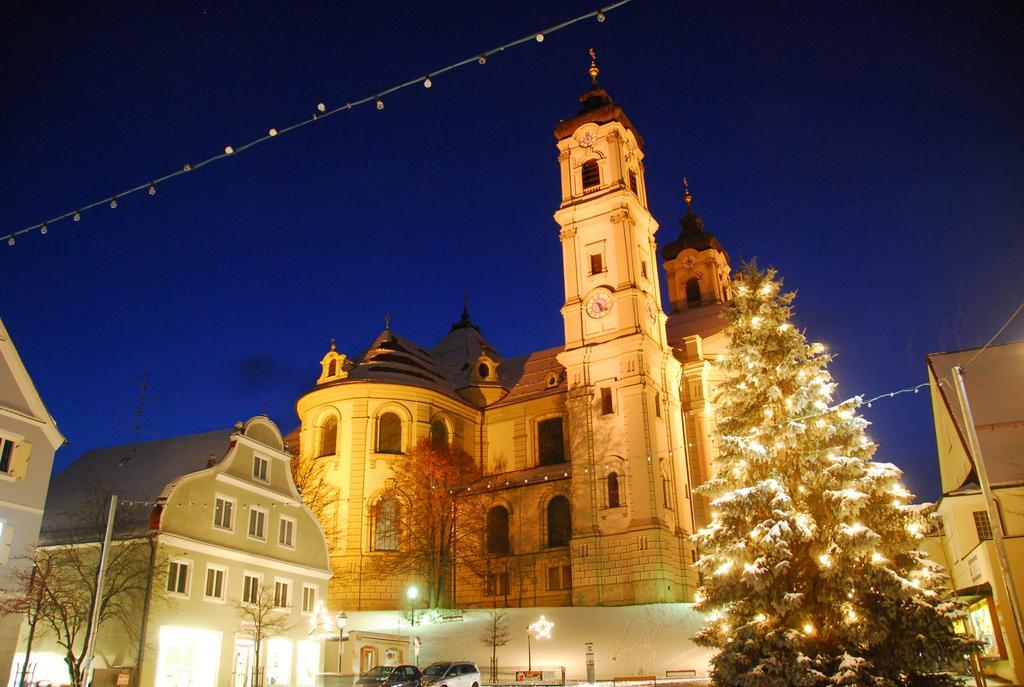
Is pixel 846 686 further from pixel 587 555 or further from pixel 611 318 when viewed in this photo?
pixel 611 318

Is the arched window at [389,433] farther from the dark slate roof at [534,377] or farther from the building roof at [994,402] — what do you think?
the building roof at [994,402]

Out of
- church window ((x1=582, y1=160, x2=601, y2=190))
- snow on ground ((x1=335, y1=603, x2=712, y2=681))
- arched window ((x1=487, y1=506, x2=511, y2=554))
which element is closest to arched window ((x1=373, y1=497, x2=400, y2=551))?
arched window ((x1=487, y1=506, x2=511, y2=554))

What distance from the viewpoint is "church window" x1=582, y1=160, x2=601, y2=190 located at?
176 feet

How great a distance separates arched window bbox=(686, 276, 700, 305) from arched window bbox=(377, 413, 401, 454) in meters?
28.3

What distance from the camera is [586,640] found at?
35.2 meters

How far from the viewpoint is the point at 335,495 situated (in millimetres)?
49375

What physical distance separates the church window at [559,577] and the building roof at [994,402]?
22.4m

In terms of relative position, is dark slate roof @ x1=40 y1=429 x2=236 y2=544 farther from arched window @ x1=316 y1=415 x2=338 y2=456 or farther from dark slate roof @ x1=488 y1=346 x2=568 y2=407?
dark slate roof @ x1=488 y1=346 x2=568 y2=407

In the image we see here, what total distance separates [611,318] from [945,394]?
2152 cm

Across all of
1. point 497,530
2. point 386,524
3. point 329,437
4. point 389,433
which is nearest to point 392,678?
point 386,524

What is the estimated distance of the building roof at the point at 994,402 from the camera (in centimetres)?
2639

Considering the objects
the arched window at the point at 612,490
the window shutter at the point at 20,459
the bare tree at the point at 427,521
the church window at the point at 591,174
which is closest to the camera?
the window shutter at the point at 20,459

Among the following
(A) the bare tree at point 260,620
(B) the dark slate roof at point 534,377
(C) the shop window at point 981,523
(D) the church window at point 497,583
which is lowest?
(A) the bare tree at point 260,620

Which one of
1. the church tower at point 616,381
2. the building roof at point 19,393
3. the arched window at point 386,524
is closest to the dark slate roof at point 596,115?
the church tower at point 616,381
